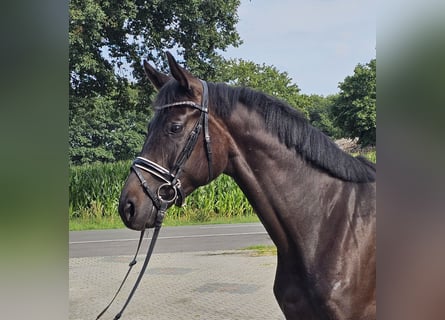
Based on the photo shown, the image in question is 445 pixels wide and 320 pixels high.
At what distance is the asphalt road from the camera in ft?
31.4

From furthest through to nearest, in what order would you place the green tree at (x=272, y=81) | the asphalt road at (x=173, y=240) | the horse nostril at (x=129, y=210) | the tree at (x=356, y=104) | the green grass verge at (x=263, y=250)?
the green tree at (x=272, y=81)
the tree at (x=356, y=104)
the asphalt road at (x=173, y=240)
the green grass verge at (x=263, y=250)
the horse nostril at (x=129, y=210)

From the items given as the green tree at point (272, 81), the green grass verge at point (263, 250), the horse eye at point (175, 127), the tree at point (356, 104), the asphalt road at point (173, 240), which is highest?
the green tree at point (272, 81)

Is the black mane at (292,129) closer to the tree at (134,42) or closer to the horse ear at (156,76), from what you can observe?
the horse ear at (156,76)

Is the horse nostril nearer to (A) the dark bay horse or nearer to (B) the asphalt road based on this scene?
(A) the dark bay horse

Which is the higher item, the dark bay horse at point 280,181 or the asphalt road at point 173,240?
the dark bay horse at point 280,181

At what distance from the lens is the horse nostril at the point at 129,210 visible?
1976 millimetres

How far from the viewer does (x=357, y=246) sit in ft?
6.82

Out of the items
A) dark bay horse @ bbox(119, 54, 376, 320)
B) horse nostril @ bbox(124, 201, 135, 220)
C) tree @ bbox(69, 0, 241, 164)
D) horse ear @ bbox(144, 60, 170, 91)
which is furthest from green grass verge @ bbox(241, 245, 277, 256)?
horse nostril @ bbox(124, 201, 135, 220)

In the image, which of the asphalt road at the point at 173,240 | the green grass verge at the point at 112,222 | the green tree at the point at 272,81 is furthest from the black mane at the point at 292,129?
the green tree at the point at 272,81

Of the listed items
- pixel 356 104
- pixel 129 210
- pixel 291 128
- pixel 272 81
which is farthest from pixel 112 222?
pixel 272 81

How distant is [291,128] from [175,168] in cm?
64

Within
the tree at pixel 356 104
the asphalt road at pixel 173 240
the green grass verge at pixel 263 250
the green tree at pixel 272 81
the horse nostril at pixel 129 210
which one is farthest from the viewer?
the green tree at pixel 272 81
